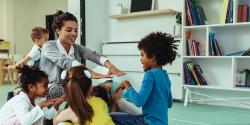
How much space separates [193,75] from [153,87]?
2.09m

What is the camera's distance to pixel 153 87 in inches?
59.4

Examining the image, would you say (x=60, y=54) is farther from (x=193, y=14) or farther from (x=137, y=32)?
(x=137, y=32)

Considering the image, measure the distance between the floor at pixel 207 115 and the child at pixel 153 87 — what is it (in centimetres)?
102

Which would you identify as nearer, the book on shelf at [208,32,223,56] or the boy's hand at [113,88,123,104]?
the boy's hand at [113,88,123,104]

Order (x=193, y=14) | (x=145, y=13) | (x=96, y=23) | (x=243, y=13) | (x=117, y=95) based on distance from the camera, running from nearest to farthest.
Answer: (x=117, y=95) → (x=243, y=13) → (x=193, y=14) → (x=145, y=13) → (x=96, y=23)

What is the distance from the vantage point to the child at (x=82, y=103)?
1.44 meters

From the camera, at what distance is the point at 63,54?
1.93 meters

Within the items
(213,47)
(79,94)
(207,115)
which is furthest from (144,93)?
(213,47)

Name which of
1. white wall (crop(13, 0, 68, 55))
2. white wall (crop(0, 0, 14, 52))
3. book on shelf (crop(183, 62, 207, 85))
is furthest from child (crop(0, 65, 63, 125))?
white wall (crop(0, 0, 14, 52))

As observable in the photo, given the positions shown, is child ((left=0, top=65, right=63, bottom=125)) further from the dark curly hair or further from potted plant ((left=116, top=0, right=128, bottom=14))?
potted plant ((left=116, top=0, right=128, bottom=14))

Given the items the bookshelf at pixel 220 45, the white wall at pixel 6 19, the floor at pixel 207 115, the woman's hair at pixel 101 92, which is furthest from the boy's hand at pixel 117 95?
the white wall at pixel 6 19

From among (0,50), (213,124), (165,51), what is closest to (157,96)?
(165,51)

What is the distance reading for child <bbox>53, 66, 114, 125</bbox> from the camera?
1.44m

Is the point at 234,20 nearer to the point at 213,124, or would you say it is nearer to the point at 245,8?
the point at 245,8
